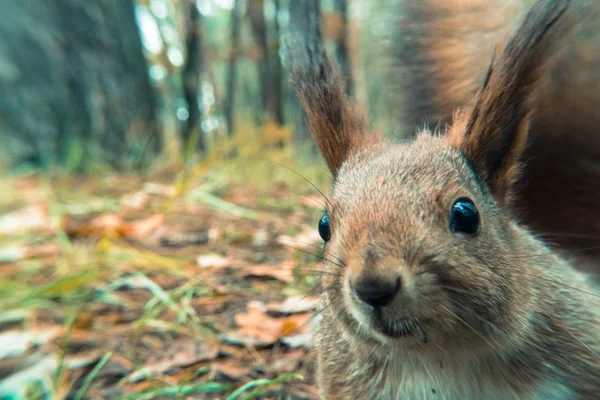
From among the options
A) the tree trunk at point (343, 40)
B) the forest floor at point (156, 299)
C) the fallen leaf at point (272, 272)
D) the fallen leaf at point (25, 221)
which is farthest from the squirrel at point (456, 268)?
the tree trunk at point (343, 40)

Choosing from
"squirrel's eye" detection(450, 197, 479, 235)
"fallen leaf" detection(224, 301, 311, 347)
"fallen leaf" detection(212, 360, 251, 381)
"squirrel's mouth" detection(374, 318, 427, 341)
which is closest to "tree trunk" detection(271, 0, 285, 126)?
"fallen leaf" detection(224, 301, 311, 347)

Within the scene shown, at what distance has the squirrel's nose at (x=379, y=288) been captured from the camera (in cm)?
96

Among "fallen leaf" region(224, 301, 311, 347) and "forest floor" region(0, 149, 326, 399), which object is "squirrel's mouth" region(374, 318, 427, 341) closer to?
"forest floor" region(0, 149, 326, 399)

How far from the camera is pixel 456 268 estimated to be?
104cm

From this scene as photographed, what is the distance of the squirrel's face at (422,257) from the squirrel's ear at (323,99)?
0.24 m

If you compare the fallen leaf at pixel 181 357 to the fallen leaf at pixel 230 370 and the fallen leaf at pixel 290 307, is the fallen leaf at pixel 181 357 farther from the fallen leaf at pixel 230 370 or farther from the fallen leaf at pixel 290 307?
the fallen leaf at pixel 290 307

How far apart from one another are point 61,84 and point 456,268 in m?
4.58

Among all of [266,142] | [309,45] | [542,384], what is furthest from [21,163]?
[542,384]

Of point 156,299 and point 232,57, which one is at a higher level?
point 232,57

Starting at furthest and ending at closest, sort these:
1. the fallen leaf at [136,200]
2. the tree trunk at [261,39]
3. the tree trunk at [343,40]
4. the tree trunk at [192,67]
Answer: the tree trunk at [261,39] < the tree trunk at [192,67] < the tree trunk at [343,40] < the fallen leaf at [136,200]

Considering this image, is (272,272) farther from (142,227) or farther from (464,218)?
(464,218)

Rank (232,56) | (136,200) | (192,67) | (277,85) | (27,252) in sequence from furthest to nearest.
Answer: (277,85)
(232,56)
(192,67)
(136,200)
(27,252)

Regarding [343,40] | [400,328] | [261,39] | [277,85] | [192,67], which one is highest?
[261,39]

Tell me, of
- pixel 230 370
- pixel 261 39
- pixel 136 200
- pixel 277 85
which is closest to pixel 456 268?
pixel 230 370
